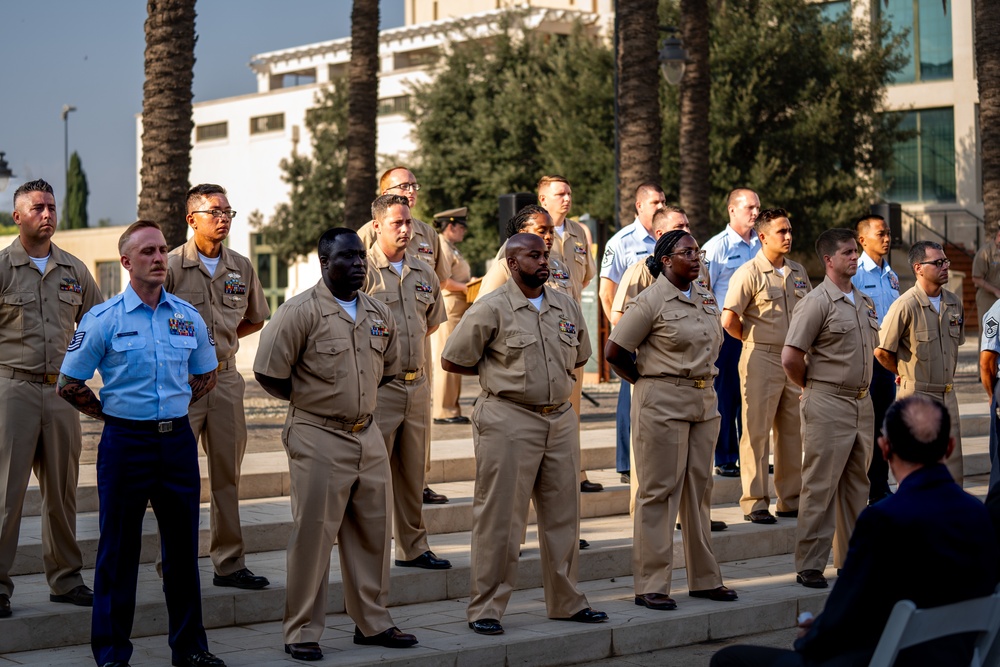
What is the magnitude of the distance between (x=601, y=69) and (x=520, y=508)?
2921 centimetres

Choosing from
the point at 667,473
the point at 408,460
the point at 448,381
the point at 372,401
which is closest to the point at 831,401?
the point at 667,473

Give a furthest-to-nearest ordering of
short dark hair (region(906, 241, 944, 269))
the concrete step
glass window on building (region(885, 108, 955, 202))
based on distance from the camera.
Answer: glass window on building (region(885, 108, 955, 202)) < short dark hair (region(906, 241, 944, 269)) < the concrete step

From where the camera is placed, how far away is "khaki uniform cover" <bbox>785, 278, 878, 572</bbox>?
343 inches

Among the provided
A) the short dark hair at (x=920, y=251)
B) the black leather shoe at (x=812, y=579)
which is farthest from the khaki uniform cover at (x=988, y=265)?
the black leather shoe at (x=812, y=579)

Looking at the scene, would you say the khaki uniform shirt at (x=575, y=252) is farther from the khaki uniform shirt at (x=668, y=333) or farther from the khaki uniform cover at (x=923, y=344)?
the khaki uniform cover at (x=923, y=344)

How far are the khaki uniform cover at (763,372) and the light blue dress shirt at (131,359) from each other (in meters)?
4.95

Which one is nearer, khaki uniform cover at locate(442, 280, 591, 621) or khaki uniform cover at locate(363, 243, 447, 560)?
khaki uniform cover at locate(442, 280, 591, 621)

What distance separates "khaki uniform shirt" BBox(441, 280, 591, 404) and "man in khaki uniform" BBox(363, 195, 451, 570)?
0.78 meters

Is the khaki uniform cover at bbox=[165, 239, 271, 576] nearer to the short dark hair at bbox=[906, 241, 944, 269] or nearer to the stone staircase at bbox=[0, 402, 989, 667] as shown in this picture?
the stone staircase at bbox=[0, 402, 989, 667]

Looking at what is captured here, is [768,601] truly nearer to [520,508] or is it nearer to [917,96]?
[520,508]

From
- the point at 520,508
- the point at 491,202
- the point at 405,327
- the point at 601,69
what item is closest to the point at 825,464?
the point at 520,508

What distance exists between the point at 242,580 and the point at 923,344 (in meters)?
5.52

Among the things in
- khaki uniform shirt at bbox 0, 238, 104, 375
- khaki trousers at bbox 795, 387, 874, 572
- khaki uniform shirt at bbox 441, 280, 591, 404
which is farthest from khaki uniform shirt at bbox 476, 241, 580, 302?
khaki uniform shirt at bbox 0, 238, 104, 375

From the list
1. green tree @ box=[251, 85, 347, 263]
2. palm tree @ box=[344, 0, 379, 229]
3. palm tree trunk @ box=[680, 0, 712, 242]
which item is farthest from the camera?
green tree @ box=[251, 85, 347, 263]
